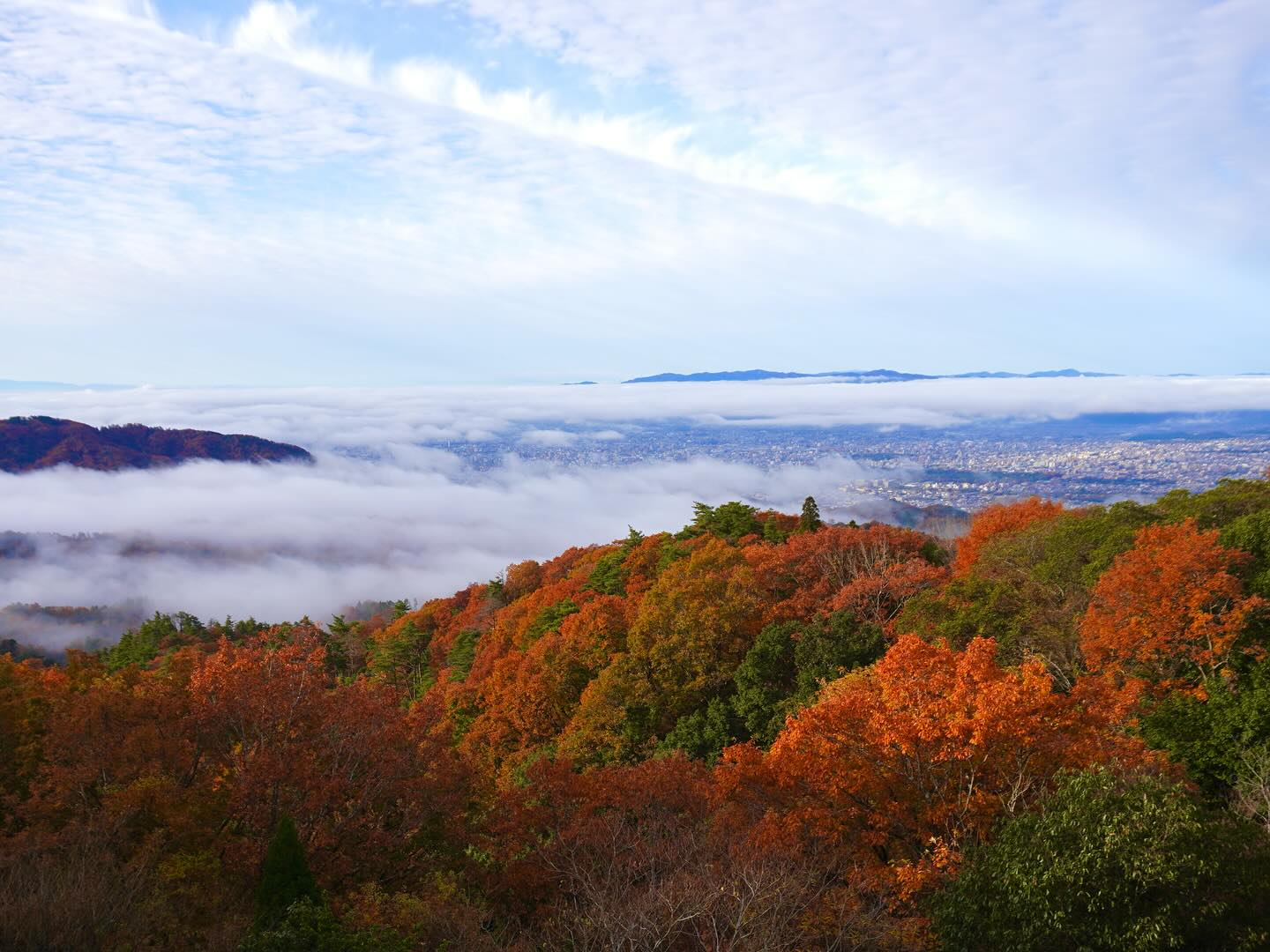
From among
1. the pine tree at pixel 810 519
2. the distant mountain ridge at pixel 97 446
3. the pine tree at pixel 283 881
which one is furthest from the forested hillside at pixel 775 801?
the distant mountain ridge at pixel 97 446

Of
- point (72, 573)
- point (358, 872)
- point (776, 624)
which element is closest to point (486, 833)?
point (358, 872)

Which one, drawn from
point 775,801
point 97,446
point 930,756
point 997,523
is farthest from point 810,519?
point 97,446

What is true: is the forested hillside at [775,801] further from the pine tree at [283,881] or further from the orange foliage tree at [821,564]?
the orange foliage tree at [821,564]

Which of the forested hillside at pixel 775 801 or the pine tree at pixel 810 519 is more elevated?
the pine tree at pixel 810 519

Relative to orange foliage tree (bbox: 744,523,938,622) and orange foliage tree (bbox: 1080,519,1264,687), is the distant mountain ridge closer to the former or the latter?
orange foliage tree (bbox: 744,523,938,622)

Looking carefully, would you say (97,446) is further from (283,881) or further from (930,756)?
(930,756)

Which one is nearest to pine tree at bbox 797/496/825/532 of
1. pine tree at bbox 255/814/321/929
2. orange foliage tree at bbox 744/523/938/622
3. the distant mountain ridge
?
orange foliage tree at bbox 744/523/938/622
